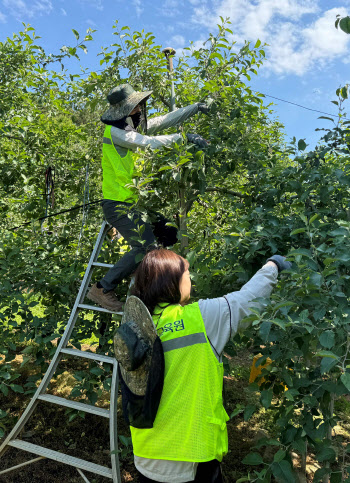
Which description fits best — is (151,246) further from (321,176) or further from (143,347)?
(143,347)

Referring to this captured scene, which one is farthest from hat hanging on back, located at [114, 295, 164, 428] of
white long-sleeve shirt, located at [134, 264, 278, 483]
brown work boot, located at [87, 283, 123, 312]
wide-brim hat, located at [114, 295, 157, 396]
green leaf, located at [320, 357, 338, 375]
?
brown work boot, located at [87, 283, 123, 312]

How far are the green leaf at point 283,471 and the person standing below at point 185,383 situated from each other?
12.4 inches

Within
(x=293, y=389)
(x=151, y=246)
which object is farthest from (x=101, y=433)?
(x=293, y=389)

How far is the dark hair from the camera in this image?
140cm

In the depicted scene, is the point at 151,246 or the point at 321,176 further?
the point at 151,246

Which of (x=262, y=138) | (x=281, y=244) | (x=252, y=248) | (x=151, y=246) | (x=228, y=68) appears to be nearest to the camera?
(x=252, y=248)

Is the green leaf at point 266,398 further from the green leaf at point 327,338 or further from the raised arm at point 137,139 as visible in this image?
the raised arm at point 137,139

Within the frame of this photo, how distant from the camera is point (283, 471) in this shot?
1.59 m

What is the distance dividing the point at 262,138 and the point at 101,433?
9.59ft

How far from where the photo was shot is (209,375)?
1.32 m

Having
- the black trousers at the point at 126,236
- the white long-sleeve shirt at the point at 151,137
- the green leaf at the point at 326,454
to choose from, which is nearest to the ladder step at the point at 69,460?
the black trousers at the point at 126,236

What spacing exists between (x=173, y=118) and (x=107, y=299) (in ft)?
4.47

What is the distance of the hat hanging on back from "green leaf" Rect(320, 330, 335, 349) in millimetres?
510

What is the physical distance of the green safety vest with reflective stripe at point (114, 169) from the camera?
2.67 metres
